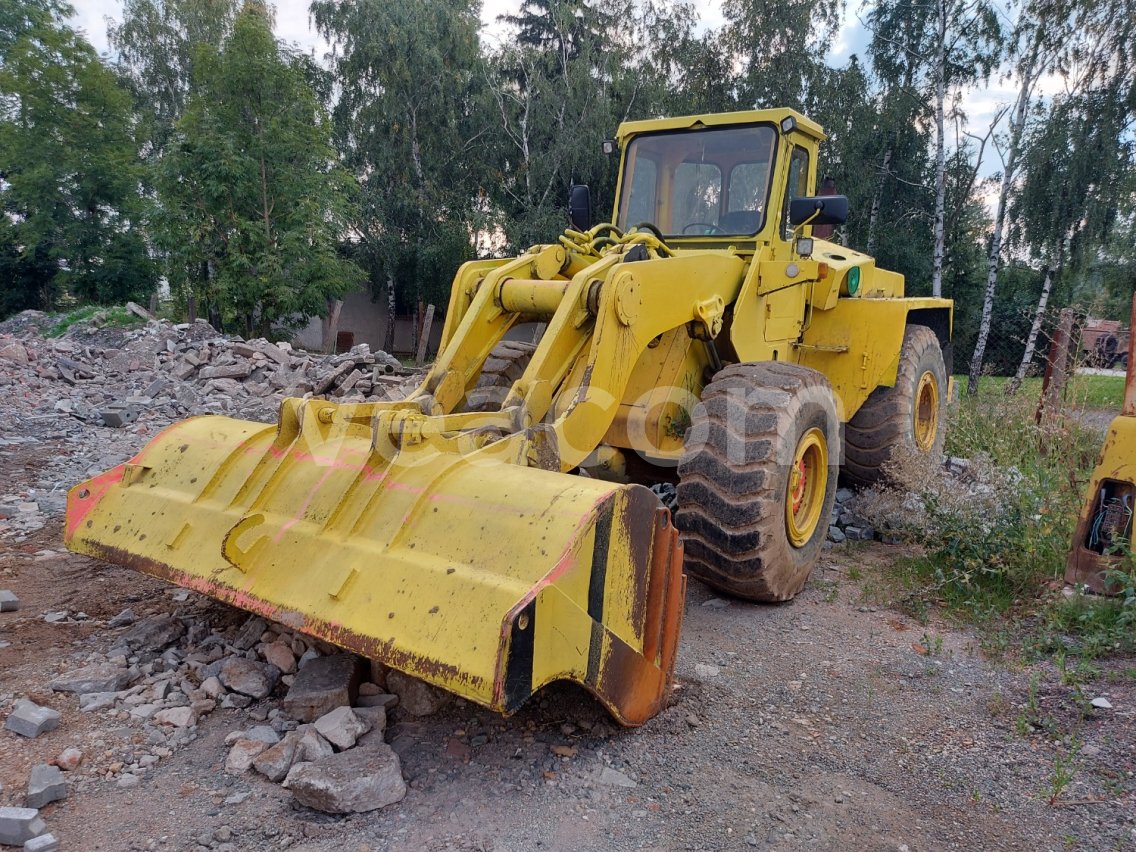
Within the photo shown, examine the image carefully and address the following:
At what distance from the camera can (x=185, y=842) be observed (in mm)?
2521

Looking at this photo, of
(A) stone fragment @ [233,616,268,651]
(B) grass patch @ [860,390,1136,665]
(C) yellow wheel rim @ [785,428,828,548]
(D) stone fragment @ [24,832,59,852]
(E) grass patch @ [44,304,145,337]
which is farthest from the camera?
(E) grass patch @ [44,304,145,337]

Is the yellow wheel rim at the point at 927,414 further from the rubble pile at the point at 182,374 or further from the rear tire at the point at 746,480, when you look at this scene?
the rubble pile at the point at 182,374

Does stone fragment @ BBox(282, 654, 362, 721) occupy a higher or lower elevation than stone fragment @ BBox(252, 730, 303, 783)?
higher

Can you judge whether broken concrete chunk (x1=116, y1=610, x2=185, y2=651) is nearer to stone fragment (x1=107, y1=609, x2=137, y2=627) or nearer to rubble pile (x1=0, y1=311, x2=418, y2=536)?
stone fragment (x1=107, y1=609, x2=137, y2=627)

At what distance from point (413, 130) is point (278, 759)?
73.1 ft

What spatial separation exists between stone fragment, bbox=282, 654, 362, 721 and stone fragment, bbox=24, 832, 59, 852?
0.86 meters

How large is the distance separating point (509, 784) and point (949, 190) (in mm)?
19020

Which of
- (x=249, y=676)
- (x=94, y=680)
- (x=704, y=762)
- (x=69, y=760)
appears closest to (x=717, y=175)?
(x=704, y=762)

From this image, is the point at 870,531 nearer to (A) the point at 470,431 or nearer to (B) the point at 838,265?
(B) the point at 838,265

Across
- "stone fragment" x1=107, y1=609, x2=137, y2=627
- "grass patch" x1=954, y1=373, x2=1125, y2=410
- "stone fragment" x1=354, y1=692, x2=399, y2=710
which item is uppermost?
"grass patch" x1=954, y1=373, x2=1125, y2=410

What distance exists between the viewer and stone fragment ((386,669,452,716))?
324cm

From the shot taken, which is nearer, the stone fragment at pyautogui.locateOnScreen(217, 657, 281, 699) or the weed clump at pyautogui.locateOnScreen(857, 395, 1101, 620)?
the stone fragment at pyautogui.locateOnScreen(217, 657, 281, 699)

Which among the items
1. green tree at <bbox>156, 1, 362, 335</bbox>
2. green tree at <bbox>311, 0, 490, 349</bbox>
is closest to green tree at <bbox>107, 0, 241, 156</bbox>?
green tree at <bbox>311, 0, 490, 349</bbox>

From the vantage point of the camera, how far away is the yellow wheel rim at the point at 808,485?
4645 millimetres
